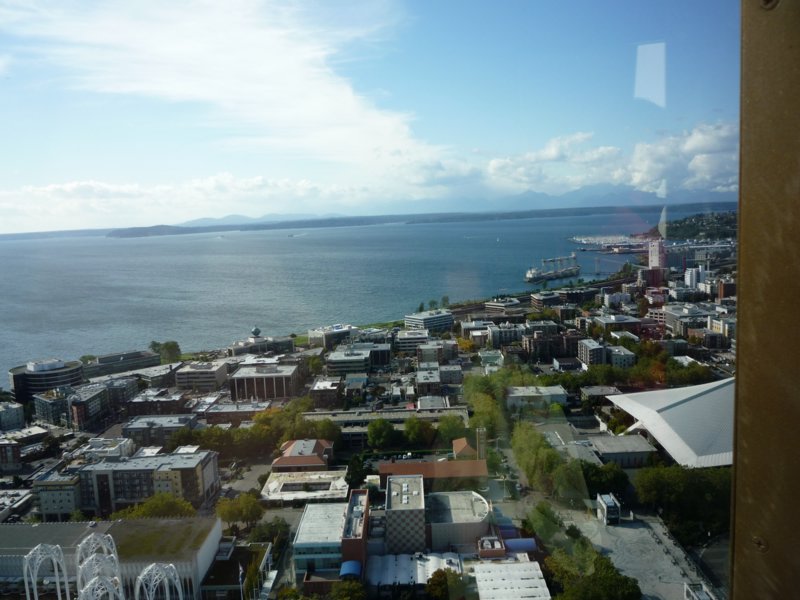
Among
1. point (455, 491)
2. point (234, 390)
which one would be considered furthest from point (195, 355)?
point (455, 491)

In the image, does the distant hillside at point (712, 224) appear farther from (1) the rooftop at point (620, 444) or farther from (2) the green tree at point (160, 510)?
(2) the green tree at point (160, 510)

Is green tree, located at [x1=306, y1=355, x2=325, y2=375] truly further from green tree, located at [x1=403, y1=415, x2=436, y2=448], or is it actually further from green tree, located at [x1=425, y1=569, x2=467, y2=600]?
green tree, located at [x1=425, y1=569, x2=467, y2=600]

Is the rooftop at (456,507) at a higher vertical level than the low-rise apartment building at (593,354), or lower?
lower

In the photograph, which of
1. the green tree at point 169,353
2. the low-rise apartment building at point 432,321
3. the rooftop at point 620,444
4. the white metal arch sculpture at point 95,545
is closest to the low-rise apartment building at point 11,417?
the green tree at point 169,353

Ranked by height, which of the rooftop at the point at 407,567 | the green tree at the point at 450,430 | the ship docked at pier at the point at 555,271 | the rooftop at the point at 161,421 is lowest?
the rooftop at the point at 407,567

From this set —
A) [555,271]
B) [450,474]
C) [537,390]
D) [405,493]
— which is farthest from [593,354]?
[555,271]

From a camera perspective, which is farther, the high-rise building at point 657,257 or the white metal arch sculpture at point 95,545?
the high-rise building at point 657,257

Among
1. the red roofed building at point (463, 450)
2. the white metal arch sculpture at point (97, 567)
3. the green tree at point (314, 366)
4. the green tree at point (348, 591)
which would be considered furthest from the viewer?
the green tree at point (314, 366)

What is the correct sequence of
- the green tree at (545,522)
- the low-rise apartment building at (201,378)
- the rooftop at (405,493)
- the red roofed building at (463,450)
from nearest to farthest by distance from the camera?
1. the green tree at (545,522)
2. the rooftop at (405,493)
3. the red roofed building at (463,450)
4. the low-rise apartment building at (201,378)

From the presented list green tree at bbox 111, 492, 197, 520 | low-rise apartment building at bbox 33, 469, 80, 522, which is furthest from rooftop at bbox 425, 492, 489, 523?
low-rise apartment building at bbox 33, 469, 80, 522
